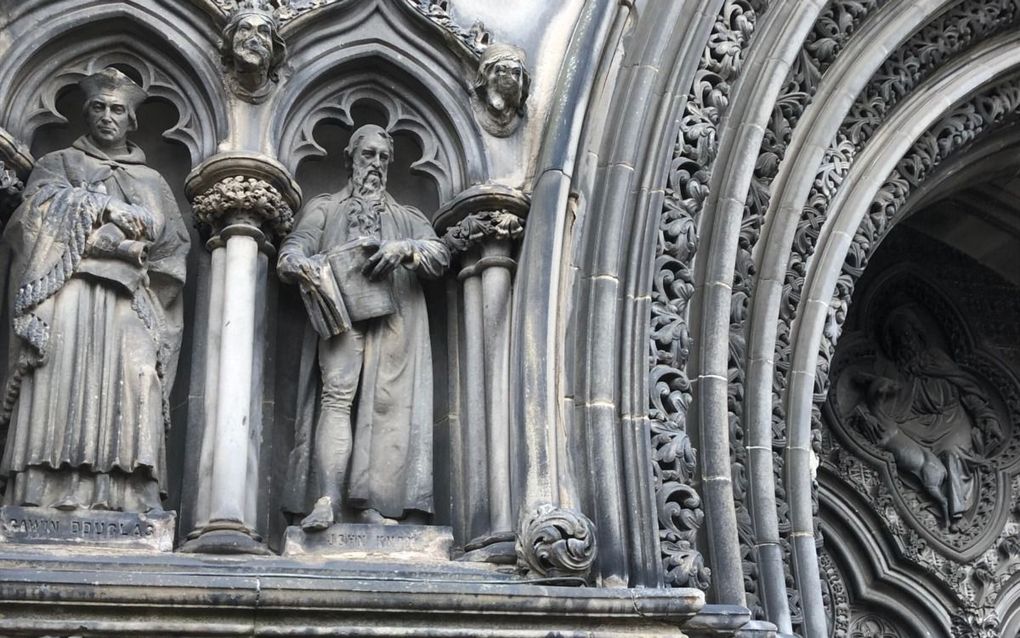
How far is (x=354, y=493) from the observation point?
7723 mm

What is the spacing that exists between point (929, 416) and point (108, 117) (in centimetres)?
636

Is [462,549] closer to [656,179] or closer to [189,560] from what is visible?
[189,560]

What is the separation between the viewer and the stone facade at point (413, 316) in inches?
289

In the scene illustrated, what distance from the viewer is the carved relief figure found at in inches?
459

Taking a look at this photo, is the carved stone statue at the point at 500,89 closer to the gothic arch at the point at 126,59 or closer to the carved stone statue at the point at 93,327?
the gothic arch at the point at 126,59

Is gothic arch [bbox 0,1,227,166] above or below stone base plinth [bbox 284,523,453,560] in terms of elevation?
above

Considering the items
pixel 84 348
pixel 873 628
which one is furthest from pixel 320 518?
pixel 873 628

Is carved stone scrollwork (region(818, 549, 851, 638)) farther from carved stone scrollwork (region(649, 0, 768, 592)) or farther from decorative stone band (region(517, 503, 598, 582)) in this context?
decorative stone band (region(517, 503, 598, 582))

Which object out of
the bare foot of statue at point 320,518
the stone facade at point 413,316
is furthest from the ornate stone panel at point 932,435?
the bare foot of statue at point 320,518

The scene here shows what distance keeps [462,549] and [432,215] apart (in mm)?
1708

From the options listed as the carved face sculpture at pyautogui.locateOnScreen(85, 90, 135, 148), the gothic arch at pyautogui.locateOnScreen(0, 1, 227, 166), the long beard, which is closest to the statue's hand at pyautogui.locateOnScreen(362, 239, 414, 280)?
the long beard

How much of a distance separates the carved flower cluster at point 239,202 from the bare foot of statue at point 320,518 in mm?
1361

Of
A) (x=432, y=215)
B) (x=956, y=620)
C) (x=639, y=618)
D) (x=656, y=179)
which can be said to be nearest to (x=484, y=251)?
(x=432, y=215)

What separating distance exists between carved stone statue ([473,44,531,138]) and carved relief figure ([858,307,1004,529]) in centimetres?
433
